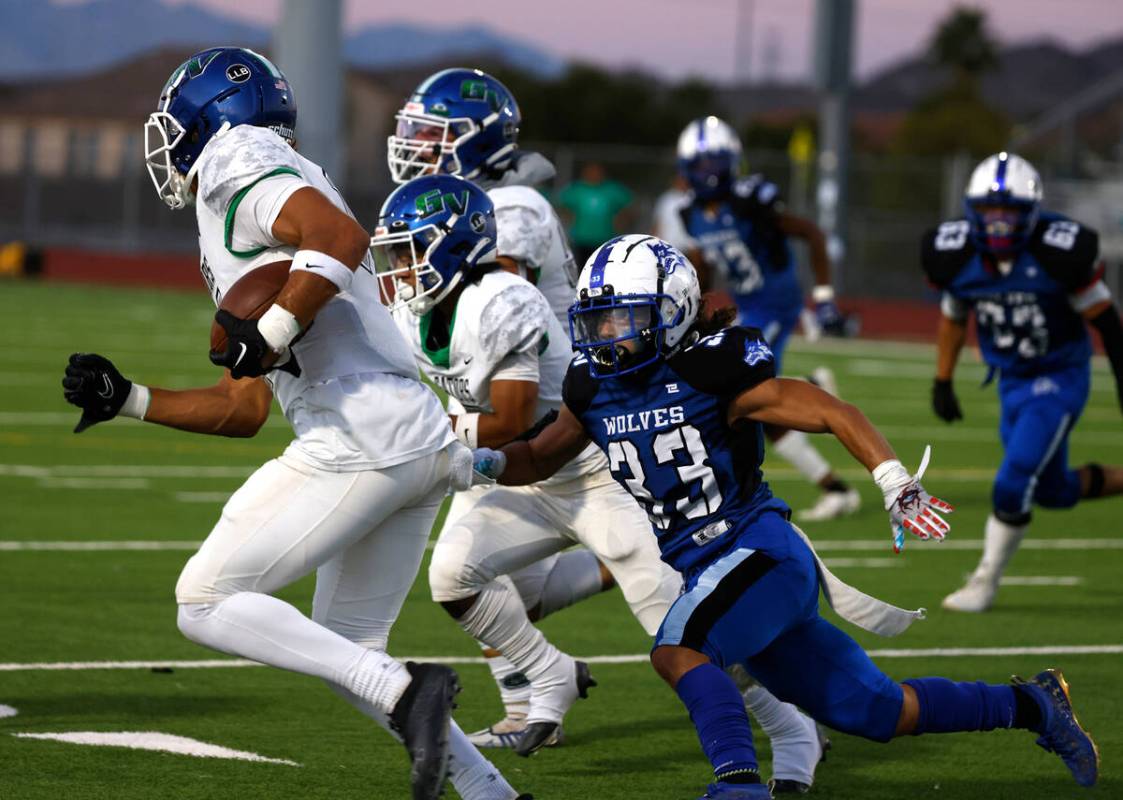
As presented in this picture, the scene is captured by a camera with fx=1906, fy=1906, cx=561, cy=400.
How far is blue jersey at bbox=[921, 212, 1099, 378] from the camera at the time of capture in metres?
7.81

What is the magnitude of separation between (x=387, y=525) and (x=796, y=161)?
84.8 ft

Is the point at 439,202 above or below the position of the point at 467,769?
above

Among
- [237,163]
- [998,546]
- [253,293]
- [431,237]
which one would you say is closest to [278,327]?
[253,293]

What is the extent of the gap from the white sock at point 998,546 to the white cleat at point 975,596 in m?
0.02

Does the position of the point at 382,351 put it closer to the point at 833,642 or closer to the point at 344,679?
the point at 344,679

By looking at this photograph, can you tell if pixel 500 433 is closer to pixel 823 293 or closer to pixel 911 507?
pixel 911 507

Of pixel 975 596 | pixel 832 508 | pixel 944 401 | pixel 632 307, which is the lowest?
pixel 832 508

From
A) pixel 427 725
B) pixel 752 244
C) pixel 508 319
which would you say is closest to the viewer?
pixel 427 725

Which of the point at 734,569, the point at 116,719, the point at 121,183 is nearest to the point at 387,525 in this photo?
the point at 734,569

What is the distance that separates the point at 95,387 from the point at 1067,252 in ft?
15.3

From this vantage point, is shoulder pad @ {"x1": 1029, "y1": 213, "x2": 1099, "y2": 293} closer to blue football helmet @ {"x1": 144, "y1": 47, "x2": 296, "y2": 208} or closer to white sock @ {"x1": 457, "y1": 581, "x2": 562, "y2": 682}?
white sock @ {"x1": 457, "y1": 581, "x2": 562, "y2": 682}

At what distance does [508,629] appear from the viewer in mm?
5477

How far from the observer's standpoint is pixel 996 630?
24.2 ft

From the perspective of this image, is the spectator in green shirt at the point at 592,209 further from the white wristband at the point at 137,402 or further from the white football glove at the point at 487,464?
the white wristband at the point at 137,402
